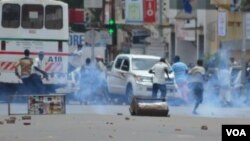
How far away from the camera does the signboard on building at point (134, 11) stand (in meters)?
53.3

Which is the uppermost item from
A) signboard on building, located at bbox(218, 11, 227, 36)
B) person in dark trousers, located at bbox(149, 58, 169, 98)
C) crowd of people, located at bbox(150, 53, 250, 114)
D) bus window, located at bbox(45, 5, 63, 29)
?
bus window, located at bbox(45, 5, 63, 29)

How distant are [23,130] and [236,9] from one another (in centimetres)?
3850

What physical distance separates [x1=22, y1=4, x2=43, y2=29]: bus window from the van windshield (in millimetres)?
3747

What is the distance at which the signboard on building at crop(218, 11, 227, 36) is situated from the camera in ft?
171

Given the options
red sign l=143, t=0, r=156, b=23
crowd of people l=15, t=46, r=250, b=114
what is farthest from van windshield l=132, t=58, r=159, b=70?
red sign l=143, t=0, r=156, b=23

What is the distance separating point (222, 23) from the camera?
2060 inches

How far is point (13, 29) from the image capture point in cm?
2961

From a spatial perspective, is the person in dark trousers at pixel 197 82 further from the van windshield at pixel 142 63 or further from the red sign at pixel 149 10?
the red sign at pixel 149 10

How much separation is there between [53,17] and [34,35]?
103 cm

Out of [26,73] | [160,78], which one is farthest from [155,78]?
[26,73]

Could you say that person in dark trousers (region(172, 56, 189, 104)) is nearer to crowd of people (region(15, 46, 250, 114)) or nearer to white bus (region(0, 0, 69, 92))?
crowd of people (region(15, 46, 250, 114))

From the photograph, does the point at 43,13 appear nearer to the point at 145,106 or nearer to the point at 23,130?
the point at 145,106

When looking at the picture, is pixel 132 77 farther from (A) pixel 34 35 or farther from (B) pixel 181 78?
(A) pixel 34 35

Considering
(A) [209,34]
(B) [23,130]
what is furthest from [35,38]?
(A) [209,34]
